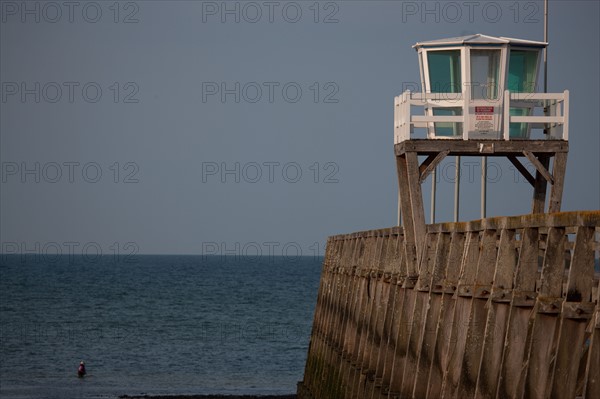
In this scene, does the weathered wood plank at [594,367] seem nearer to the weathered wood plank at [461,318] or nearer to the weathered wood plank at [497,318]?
the weathered wood plank at [497,318]

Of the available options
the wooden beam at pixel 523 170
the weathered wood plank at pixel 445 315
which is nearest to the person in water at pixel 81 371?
the wooden beam at pixel 523 170

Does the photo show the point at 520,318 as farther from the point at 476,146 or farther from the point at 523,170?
the point at 523,170

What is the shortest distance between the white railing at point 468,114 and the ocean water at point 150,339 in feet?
89.9

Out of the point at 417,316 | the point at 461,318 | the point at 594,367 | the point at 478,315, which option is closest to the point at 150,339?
the point at 417,316

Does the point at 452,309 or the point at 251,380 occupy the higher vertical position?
the point at 452,309

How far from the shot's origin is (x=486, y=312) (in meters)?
12.8

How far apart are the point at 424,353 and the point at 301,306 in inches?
3747

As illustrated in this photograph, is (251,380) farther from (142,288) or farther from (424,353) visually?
(142,288)

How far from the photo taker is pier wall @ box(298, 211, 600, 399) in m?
10.3

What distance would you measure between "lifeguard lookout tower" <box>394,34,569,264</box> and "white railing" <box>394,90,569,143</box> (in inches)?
0.6

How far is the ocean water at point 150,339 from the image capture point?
5119 cm

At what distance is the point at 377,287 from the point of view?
22359 millimetres

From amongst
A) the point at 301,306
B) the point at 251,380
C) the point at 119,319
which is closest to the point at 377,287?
the point at 251,380

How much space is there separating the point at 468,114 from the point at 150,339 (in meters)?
55.4
